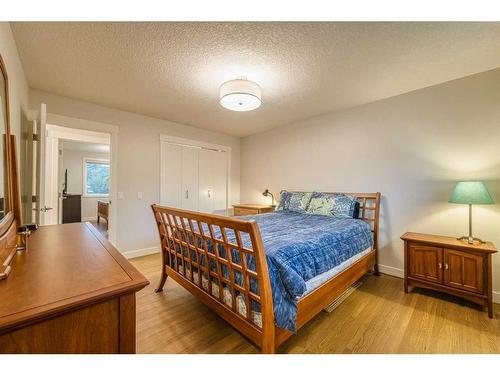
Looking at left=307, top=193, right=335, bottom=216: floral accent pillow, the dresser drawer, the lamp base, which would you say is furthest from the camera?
the dresser drawer

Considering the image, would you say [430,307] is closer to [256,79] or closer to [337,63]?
[337,63]

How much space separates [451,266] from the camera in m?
2.08

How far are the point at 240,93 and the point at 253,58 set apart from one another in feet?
1.01

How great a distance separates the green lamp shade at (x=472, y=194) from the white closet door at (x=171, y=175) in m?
3.77

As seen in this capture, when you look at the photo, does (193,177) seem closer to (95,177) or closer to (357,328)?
(357,328)

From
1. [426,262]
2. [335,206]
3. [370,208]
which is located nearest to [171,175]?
[335,206]

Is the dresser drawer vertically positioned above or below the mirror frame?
below

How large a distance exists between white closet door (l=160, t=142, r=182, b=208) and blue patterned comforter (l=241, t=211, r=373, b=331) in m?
2.14

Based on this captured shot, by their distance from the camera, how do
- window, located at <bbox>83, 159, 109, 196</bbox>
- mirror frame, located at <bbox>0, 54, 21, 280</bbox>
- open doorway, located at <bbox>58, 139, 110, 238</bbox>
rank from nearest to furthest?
mirror frame, located at <bbox>0, 54, 21, 280</bbox> < open doorway, located at <bbox>58, 139, 110, 238</bbox> < window, located at <bbox>83, 159, 109, 196</bbox>

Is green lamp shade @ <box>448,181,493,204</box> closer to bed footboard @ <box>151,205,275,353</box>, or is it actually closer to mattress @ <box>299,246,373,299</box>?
mattress @ <box>299,246,373,299</box>

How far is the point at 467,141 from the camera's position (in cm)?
229

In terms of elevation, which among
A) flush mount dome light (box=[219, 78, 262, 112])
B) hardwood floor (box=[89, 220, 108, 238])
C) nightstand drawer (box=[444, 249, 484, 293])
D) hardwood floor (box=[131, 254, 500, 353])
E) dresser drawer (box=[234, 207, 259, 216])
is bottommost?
hardwood floor (box=[131, 254, 500, 353])

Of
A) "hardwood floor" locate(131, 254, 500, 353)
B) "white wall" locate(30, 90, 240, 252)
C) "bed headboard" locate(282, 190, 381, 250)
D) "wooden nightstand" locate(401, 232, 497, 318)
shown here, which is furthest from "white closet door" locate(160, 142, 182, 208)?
"wooden nightstand" locate(401, 232, 497, 318)

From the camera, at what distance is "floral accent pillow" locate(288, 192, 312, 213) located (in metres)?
3.21
